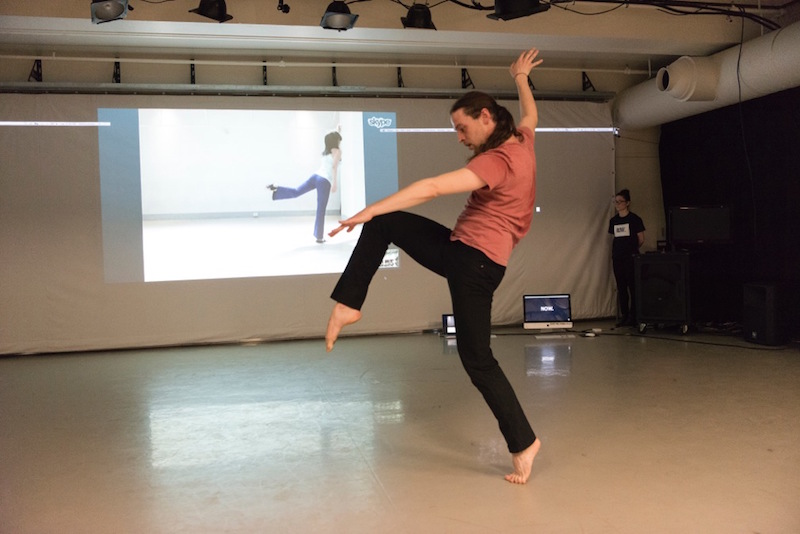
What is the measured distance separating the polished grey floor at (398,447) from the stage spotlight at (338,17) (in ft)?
8.83

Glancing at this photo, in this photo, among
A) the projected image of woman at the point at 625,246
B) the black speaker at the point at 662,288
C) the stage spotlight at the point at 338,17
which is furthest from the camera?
the projected image of woman at the point at 625,246

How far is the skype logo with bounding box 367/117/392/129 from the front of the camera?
7680 millimetres

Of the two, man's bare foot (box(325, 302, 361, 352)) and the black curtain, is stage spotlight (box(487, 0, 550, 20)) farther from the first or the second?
man's bare foot (box(325, 302, 361, 352))

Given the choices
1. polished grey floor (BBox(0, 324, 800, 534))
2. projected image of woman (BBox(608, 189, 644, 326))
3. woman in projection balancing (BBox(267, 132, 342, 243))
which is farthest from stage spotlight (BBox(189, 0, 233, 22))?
projected image of woman (BBox(608, 189, 644, 326))

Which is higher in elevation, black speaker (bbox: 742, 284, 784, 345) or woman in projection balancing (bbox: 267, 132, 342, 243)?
woman in projection balancing (bbox: 267, 132, 342, 243)

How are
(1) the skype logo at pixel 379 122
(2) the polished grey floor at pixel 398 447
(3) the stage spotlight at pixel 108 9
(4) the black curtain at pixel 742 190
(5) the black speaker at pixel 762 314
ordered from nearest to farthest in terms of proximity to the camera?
1. (2) the polished grey floor at pixel 398 447
2. (3) the stage spotlight at pixel 108 9
3. (5) the black speaker at pixel 762 314
4. (4) the black curtain at pixel 742 190
5. (1) the skype logo at pixel 379 122

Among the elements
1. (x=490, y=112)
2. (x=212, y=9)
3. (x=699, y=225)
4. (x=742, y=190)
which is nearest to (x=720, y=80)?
(x=742, y=190)

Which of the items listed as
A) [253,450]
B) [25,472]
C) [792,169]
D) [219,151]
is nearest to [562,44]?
[792,169]

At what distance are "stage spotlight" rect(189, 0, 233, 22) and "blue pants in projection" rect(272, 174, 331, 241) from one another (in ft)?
7.58

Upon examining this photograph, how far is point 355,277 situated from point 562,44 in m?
4.52

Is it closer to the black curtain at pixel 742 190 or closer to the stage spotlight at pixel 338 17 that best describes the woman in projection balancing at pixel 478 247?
the stage spotlight at pixel 338 17

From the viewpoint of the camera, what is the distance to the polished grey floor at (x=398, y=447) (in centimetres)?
262

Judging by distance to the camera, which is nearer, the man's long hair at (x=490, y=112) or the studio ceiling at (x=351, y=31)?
the man's long hair at (x=490, y=112)

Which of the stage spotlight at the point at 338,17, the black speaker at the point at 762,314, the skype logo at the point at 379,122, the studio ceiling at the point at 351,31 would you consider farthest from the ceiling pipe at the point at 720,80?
the stage spotlight at the point at 338,17
